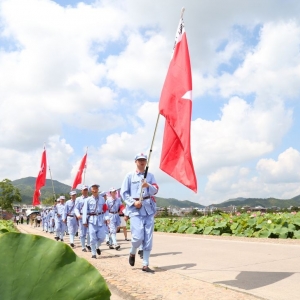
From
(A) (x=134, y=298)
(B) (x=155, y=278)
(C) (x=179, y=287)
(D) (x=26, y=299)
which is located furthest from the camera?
(B) (x=155, y=278)

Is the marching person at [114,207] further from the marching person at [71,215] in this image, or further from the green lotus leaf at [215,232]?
the green lotus leaf at [215,232]

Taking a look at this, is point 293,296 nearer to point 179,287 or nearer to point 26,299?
point 179,287

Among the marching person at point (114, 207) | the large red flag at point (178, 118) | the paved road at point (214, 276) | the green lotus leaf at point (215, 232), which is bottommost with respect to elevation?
the paved road at point (214, 276)

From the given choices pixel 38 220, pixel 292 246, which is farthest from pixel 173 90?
pixel 38 220

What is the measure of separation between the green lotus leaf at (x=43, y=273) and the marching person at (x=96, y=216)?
8372mm

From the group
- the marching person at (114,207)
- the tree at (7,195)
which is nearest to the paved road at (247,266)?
the marching person at (114,207)

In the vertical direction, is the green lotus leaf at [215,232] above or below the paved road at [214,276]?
above

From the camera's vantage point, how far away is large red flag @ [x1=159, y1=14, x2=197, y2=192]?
225 inches

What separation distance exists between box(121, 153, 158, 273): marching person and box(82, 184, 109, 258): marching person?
2.72 meters

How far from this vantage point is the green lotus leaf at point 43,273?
3.27 feet

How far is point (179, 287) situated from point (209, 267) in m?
1.83

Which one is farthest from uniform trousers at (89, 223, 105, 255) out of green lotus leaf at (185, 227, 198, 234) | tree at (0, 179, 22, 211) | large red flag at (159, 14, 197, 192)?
tree at (0, 179, 22, 211)

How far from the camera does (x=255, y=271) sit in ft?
20.0

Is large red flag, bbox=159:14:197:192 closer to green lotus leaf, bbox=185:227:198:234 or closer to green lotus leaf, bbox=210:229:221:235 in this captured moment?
green lotus leaf, bbox=210:229:221:235
